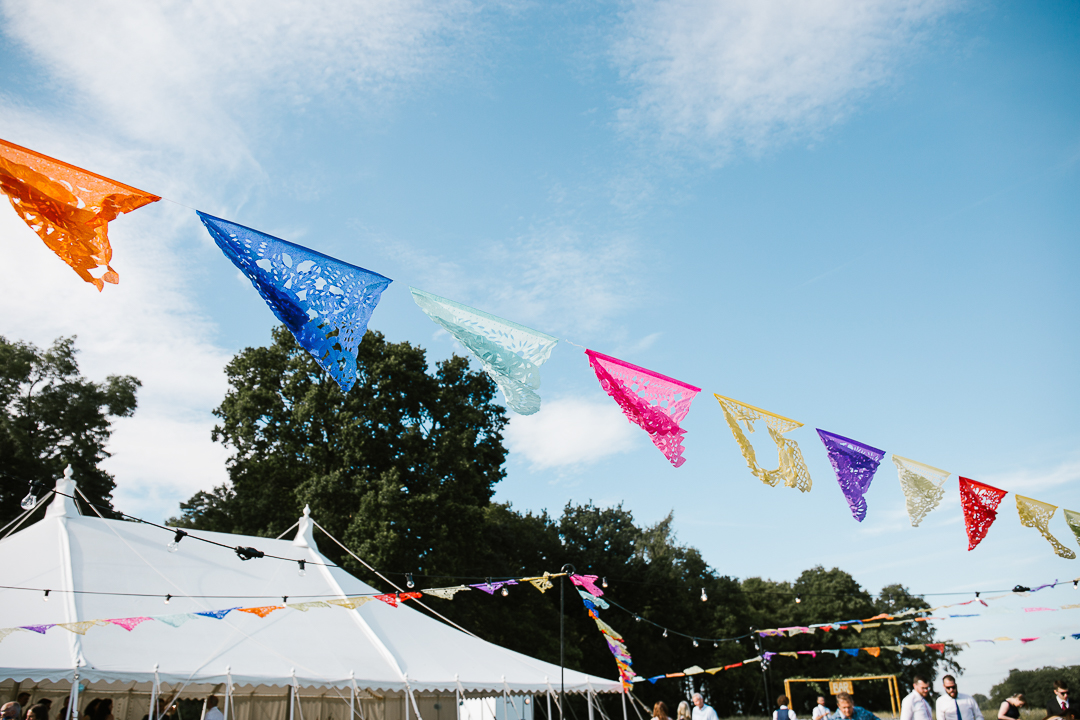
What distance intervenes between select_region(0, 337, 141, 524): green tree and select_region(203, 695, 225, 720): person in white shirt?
32.9 feet

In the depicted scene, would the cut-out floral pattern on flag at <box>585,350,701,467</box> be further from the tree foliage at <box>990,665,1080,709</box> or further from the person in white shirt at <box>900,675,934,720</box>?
the tree foliage at <box>990,665,1080,709</box>

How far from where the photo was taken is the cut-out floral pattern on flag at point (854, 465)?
6.59 meters

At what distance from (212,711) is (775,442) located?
6.71 m

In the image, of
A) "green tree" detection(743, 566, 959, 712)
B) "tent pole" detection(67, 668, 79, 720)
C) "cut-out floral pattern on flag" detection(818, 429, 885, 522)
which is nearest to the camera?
"tent pole" detection(67, 668, 79, 720)

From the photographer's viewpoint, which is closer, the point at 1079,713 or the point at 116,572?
the point at 1079,713

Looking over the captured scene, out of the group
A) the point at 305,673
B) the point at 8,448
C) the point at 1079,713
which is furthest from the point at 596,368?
the point at 8,448

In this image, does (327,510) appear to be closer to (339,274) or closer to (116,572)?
(116,572)

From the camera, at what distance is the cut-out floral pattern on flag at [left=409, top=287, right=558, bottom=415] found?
481cm

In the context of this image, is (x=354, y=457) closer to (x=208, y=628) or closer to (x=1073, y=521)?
(x=208, y=628)

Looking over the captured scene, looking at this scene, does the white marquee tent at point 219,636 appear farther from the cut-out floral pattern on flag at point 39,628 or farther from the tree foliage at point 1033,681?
the tree foliage at point 1033,681

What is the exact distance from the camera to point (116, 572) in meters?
7.43

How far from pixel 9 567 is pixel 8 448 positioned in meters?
9.81

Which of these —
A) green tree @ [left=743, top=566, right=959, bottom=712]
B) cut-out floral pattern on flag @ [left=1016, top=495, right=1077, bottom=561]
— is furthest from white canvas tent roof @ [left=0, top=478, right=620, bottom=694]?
green tree @ [left=743, top=566, right=959, bottom=712]

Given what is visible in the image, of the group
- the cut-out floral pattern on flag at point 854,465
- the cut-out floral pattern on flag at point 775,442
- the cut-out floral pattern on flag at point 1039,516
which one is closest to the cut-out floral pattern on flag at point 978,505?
the cut-out floral pattern on flag at point 1039,516
